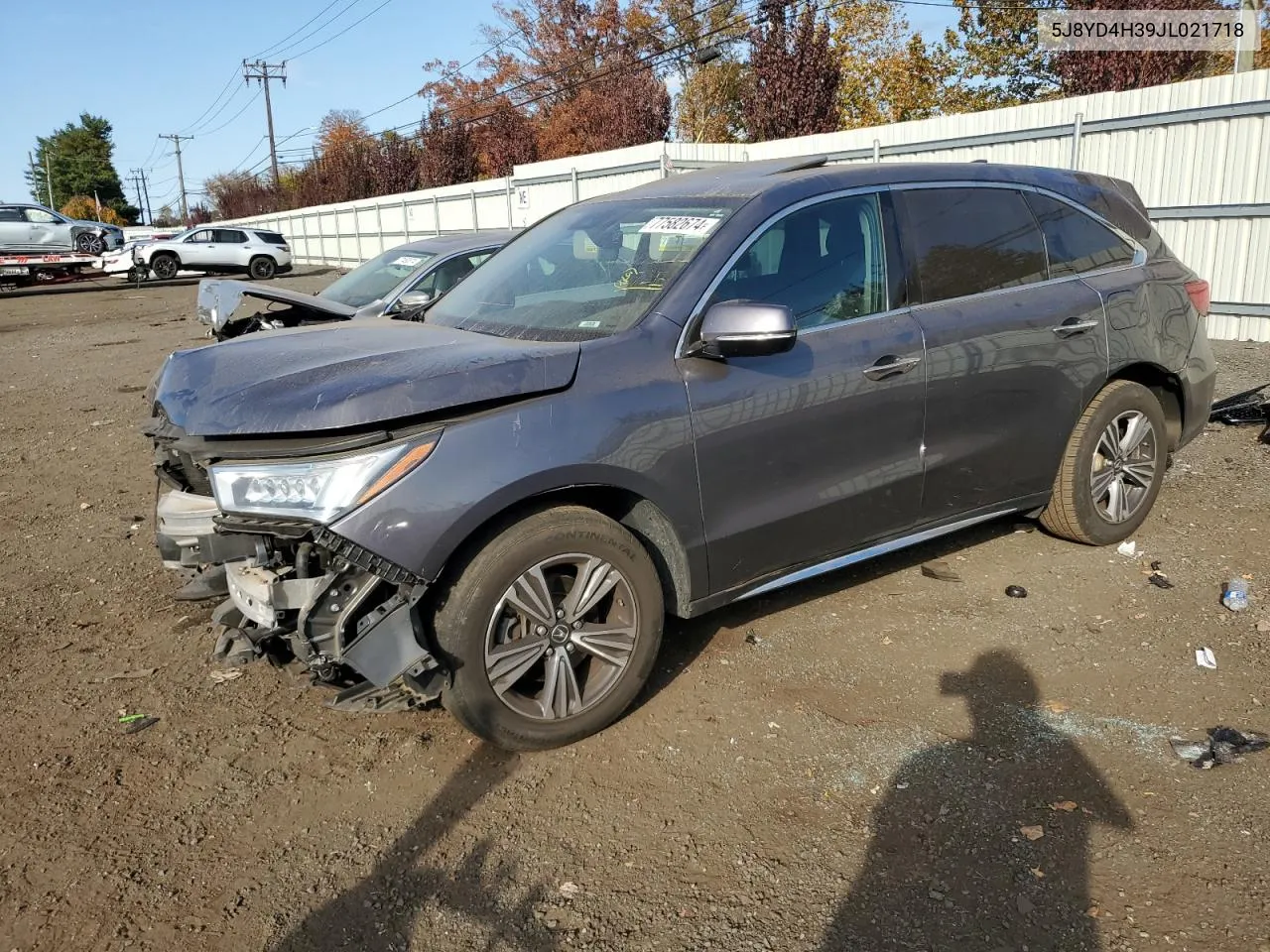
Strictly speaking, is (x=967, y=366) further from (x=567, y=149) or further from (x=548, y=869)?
(x=567, y=149)

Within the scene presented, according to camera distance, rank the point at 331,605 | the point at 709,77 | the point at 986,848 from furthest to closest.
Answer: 1. the point at 709,77
2. the point at 331,605
3. the point at 986,848

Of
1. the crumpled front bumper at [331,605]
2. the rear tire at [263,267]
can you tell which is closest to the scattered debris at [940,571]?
the crumpled front bumper at [331,605]

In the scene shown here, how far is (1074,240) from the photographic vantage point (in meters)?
4.61

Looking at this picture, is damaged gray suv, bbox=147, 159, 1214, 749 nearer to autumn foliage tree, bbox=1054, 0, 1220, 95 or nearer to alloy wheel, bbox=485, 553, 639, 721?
alloy wheel, bbox=485, 553, 639, 721

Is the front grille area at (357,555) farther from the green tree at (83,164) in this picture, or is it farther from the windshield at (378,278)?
the green tree at (83,164)

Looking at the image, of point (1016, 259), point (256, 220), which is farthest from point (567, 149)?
point (1016, 259)

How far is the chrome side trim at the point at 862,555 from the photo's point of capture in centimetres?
373

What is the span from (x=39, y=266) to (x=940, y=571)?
91.1 feet

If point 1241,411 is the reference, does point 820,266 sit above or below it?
above

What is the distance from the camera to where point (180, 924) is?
254cm

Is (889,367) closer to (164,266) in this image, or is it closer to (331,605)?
(331,605)

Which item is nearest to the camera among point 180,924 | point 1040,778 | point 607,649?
point 180,924

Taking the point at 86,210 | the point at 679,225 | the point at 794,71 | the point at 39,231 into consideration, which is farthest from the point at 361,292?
the point at 86,210

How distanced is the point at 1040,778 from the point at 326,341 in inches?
113
